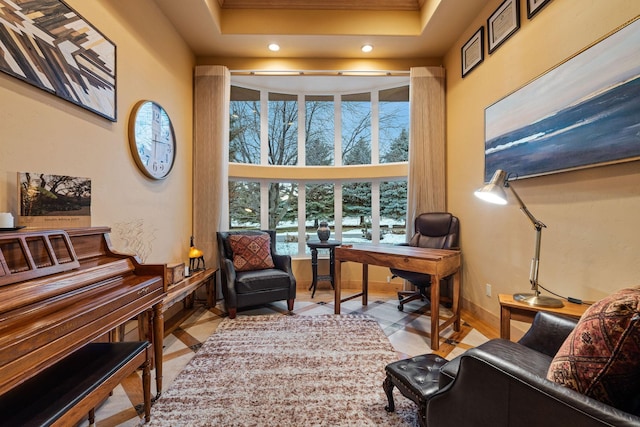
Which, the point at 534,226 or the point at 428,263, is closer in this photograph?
the point at 534,226

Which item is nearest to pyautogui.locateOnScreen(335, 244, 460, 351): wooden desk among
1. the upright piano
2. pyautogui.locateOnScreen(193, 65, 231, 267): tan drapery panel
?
pyautogui.locateOnScreen(193, 65, 231, 267): tan drapery panel

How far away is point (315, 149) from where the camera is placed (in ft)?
14.0

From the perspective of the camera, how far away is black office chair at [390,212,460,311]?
10.2ft

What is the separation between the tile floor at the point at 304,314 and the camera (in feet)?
5.38

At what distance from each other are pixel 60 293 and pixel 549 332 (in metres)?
2.37

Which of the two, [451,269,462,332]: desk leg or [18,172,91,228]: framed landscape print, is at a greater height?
[18,172,91,228]: framed landscape print

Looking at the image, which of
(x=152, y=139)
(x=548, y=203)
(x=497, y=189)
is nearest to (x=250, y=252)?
(x=152, y=139)

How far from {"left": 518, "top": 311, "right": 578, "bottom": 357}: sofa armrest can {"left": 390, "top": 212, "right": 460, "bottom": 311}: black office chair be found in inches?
58.4

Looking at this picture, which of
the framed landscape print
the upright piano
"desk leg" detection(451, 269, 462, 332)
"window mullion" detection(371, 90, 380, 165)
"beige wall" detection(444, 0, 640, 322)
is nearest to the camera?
the upright piano

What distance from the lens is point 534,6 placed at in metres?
2.11

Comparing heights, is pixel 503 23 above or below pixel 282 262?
above

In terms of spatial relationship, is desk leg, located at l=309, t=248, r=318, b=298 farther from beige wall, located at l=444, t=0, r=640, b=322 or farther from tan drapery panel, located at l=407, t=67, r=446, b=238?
beige wall, located at l=444, t=0, r=640, b=322

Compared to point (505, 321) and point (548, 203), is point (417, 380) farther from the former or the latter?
point (548, 203)

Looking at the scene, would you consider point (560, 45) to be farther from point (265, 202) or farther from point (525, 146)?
point (265, 202)
